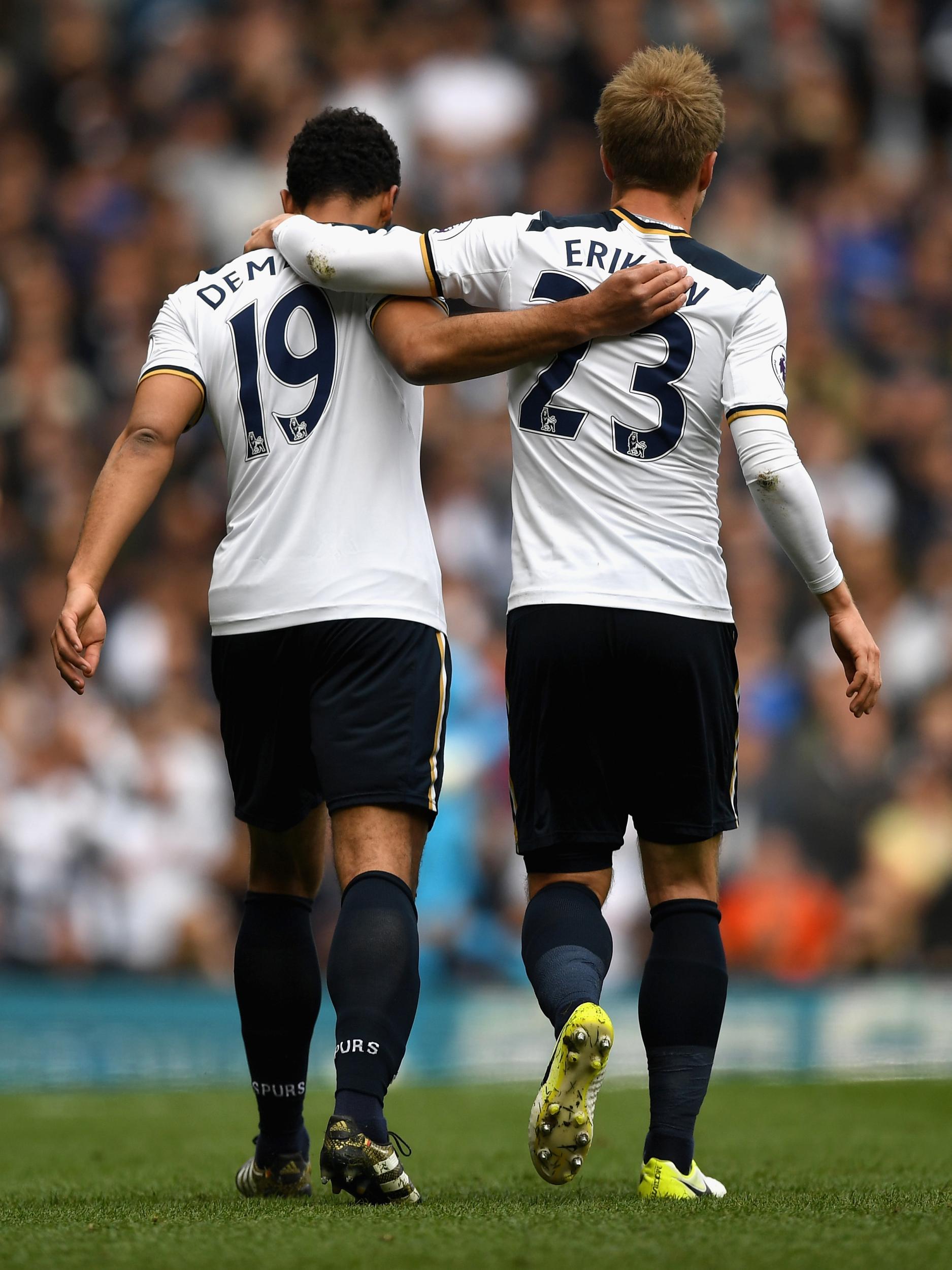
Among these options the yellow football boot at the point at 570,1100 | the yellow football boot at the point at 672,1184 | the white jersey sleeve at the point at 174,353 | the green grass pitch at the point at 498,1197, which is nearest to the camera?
the green grass pitch at the point at 498,1197

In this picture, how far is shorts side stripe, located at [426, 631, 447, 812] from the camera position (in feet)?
9.55

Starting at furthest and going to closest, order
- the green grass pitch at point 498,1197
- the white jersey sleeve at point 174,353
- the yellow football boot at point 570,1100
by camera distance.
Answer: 1. the white jersey sleeve at point 174,353
2. the yellow football boot at point 570,1100
3. the green grass pitch at point 498,1197

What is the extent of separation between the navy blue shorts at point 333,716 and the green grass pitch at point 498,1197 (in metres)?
0.70

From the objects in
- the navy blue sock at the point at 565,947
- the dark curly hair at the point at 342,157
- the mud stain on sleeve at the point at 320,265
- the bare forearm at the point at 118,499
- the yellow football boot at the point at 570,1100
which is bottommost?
the yellow football boot at the point at 570,1100

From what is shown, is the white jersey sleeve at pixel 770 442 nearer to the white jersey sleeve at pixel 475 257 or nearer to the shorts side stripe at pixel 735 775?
the shorts side stripe at pixel 735 775

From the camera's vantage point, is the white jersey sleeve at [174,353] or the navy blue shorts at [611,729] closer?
the navy blue shorts at [611,729]

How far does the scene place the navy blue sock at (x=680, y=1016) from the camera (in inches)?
112

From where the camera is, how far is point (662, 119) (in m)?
2.95

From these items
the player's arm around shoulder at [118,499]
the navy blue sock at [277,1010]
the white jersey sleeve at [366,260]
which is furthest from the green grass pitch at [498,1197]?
the white jersey sleeve at [366,260]

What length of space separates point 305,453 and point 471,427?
6236 millimetres

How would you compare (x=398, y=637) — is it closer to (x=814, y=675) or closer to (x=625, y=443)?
(x=625, y=443)

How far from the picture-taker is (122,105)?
33.7ft

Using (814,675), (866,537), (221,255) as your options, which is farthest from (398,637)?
(221,255)

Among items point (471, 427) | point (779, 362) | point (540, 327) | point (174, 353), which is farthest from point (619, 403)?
point (471, 427)
